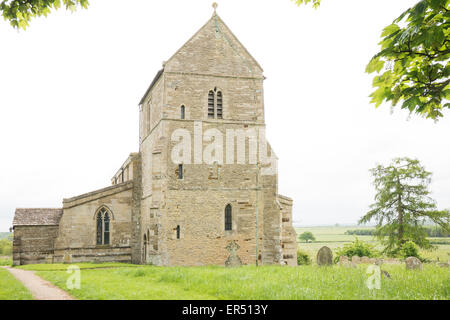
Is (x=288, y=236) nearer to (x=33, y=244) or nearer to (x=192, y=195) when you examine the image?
(x=192, y=195)

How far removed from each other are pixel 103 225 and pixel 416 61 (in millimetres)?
24535

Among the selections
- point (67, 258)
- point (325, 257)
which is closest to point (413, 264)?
point (325, 257)

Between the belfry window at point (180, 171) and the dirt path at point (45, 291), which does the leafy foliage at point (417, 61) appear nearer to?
the dirt path at point (45, 291)

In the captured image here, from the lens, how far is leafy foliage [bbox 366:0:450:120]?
7098mm

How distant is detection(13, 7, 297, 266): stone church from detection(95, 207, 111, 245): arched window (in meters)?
0.07

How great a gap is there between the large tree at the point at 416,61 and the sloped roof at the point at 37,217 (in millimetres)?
25104

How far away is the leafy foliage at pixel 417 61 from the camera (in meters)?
7.10

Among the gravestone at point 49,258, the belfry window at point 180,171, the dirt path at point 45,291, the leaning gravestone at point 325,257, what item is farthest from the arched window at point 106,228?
the leaning gravestone at point 325,257

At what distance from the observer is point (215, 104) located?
26828 millimetres

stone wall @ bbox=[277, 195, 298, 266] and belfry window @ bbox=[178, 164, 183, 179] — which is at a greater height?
belfry window @ bbox=[178, 164, 183, 179]

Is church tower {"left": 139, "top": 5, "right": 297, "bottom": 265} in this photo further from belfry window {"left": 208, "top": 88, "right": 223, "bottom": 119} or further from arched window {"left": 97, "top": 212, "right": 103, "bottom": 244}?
arched window {"left": 97, "top": 212, "right": 103, "bottom": 244}

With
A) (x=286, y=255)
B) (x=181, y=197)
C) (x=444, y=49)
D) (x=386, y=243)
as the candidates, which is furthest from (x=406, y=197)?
(x=444, y=49)

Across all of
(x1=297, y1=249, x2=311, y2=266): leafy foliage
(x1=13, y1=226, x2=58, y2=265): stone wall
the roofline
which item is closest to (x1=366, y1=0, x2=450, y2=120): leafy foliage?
the roofline
